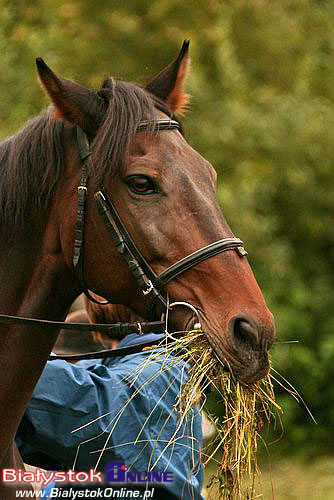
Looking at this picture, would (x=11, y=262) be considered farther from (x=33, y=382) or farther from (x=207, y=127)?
(x=207, y=127)

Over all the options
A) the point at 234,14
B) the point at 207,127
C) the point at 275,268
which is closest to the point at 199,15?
the point at 234,14

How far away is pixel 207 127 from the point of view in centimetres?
991

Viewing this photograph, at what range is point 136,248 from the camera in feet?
8.55

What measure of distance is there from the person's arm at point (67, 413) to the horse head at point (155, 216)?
549mm

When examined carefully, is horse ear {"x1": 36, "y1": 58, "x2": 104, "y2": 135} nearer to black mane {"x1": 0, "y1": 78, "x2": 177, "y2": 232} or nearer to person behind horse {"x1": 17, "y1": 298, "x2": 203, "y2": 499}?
black mane {"x1": 0, "y1": 78, "x2": 177, "y2": 232}

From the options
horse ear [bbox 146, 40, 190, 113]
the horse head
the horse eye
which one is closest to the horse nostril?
the horse head

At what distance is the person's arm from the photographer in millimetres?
3008

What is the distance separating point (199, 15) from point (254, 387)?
9517mm

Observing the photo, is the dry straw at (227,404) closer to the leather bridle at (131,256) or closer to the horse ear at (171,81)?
the leather bridle at (131,256)

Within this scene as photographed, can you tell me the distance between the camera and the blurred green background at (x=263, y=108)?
945cm

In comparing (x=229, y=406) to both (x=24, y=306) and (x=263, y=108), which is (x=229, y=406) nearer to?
(x=24, y=306)

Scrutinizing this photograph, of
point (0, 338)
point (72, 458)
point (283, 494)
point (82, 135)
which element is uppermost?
point (82, 135)

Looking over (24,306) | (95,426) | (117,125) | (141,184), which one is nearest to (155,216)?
(141,184)

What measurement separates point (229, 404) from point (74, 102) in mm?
1220
